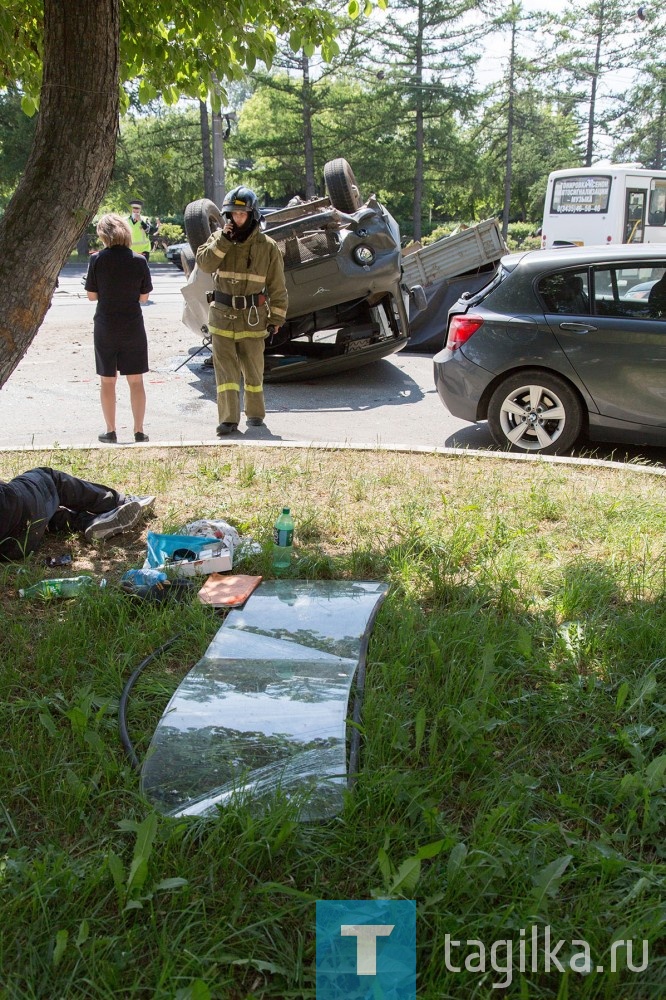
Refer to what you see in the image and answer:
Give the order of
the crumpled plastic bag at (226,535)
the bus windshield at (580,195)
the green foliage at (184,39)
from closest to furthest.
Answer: the crumpled plastic bag at (226,535) < the green foliage at (184,39) < the bus windshield at (580,195)

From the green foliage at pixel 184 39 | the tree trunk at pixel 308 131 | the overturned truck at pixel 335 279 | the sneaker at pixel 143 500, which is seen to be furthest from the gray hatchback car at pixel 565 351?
the tree trunk at pixel 308 131

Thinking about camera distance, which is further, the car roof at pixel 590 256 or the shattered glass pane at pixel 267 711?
the car roof at pixel 590 256

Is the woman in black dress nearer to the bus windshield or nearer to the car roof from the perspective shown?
the car roof

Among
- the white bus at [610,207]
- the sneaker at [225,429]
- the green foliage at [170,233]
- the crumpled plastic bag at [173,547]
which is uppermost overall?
the green foliage at [170,233]

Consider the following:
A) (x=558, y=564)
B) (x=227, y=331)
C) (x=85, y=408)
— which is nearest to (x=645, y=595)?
(x=558, y=564)

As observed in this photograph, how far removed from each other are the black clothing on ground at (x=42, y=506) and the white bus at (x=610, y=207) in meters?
19.0

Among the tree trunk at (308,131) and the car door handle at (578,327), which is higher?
the tree trunk at (308,131)

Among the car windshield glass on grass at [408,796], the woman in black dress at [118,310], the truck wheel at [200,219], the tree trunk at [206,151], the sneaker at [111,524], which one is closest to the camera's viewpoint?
the car windshield glass on grass at [408,796]

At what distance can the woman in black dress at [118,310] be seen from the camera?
23.0 feet

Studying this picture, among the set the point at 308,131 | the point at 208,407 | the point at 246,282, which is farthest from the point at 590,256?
the point at 308,131

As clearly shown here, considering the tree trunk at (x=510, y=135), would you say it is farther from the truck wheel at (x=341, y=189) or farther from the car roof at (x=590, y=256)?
the car roof at (x=590, y=256)

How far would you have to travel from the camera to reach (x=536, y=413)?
6.76m

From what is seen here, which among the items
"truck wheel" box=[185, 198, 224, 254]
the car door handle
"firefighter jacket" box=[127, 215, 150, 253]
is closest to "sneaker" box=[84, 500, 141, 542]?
the car door handle

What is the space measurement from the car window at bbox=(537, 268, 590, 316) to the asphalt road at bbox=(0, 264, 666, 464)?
1.12 m
